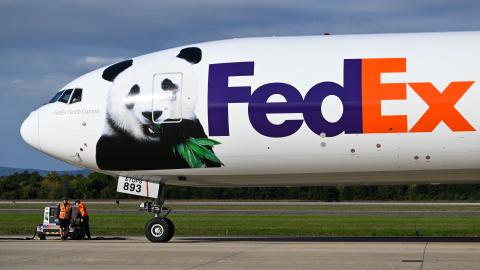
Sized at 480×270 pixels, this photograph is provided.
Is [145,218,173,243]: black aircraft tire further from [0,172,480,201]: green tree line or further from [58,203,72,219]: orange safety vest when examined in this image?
[0,172,480,201]: green tree line

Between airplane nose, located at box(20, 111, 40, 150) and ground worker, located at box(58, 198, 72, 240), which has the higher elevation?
airplane nose, located at box(20, 111, 40, 150)

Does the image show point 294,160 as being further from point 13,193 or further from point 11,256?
point 13,193

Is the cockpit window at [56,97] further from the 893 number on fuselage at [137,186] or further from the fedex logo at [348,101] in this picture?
the fedex logo at [348,101]

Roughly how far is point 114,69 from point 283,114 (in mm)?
5460

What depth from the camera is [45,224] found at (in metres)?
31.0

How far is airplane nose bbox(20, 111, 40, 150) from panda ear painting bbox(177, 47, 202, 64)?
15.4 ft

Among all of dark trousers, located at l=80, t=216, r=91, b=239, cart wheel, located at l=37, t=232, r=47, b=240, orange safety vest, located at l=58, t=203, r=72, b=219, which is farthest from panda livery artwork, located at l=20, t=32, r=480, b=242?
cart wheel, located at l=37, t=232, r=47, b=240

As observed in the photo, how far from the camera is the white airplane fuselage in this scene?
74.2ft

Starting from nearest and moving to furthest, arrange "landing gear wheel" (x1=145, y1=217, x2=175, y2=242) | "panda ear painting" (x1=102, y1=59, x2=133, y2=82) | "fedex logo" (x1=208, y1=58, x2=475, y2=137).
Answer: "fedex logo" (x1=208, y1=58, x2=475, y2=137) → "landing gear wheel" (x1=145, y1=217, x2=175, y2=242) → "panda ear painting" (x1=102, y1=59, x2=133, y2=82)

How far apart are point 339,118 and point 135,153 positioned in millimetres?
5858

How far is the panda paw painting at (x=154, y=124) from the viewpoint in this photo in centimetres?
2422

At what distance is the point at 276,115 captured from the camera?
2333 cm

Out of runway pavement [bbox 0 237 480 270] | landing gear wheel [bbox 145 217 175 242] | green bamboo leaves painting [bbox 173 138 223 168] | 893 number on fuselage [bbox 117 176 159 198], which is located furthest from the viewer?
893 number on fuselage [bbox 117 176 159 198]

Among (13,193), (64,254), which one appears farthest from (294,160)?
(13,193)
